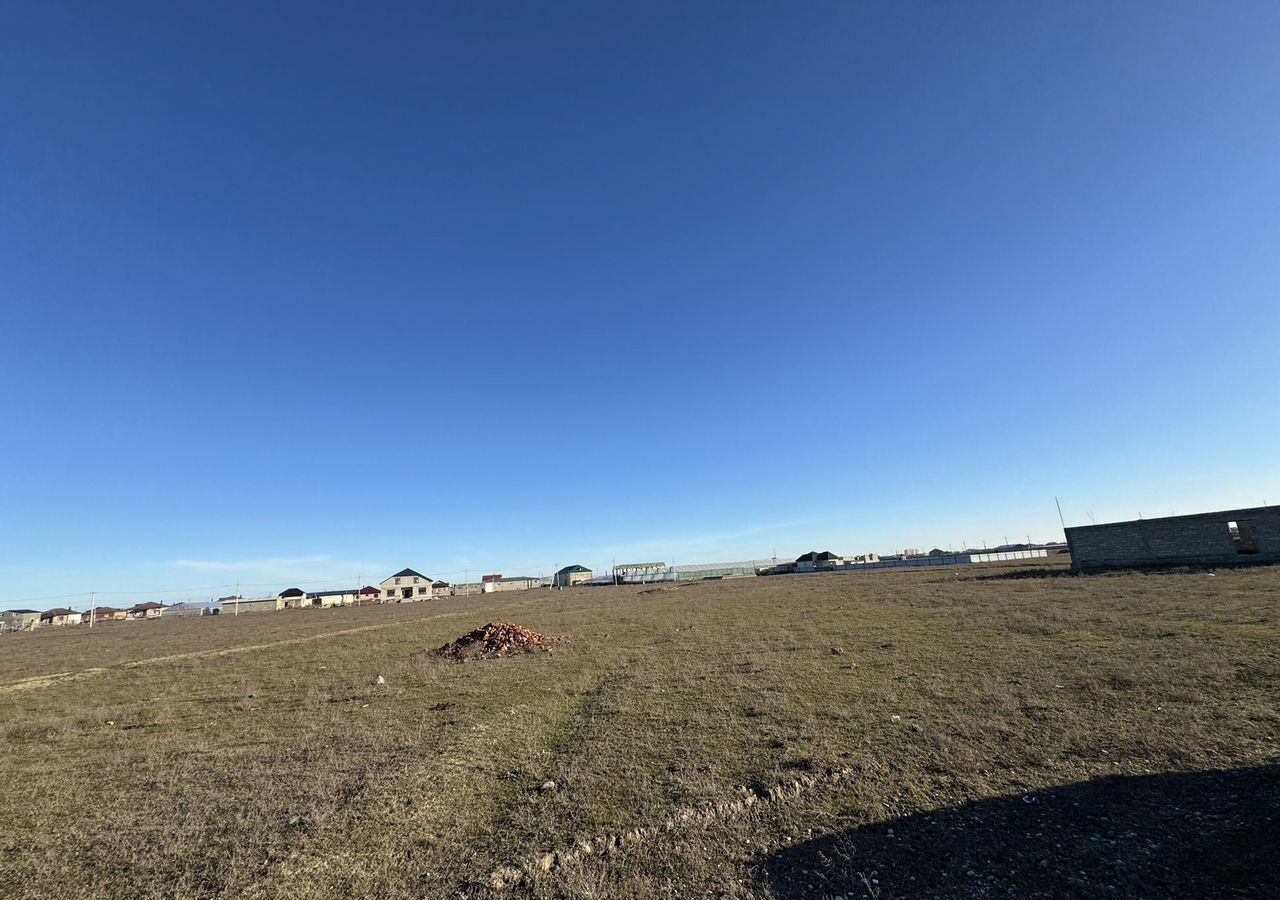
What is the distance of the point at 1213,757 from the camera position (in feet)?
22.7

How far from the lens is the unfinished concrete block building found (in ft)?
111

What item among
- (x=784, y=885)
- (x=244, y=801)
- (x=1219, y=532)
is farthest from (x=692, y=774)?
(x=1219, y=532)

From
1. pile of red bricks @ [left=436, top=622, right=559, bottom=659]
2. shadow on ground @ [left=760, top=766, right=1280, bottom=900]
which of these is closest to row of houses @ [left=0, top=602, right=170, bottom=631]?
pile of red bricks @ [left=436, top=622, right=559, bottom=659]

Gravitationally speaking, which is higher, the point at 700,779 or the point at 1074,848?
the point at 700,779

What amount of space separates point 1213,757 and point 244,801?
494 inches

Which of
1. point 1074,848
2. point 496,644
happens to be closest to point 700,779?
point 1074,848

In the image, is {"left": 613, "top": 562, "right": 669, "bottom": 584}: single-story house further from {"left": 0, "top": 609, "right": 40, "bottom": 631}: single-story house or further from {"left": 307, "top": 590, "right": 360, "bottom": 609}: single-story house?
{"left": 0, "top": 609, "right": 40, "bottom": 631}: single-story house

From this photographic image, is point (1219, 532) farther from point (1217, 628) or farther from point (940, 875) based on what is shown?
point (940, 875)

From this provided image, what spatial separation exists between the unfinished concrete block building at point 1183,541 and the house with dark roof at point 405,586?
352ft

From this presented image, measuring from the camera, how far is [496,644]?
20766 mm

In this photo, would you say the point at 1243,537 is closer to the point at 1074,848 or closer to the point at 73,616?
the point at 1074,848

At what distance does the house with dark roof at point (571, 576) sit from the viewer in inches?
5172

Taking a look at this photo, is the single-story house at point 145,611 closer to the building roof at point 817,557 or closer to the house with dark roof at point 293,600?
the house with dark roof at point 293,600

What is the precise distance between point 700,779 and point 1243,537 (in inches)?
1906
